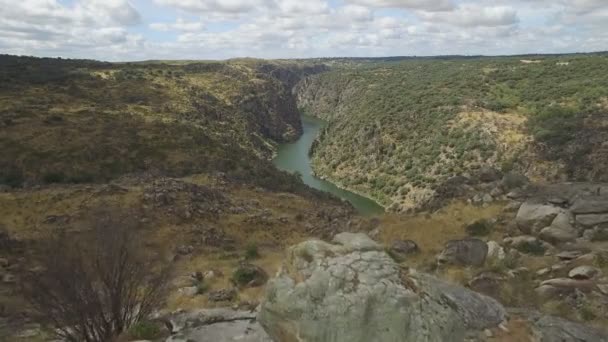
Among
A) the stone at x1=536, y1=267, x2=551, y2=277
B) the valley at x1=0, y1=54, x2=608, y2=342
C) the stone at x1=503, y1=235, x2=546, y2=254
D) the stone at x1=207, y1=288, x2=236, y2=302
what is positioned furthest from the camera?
the stone at x1=503, y1=235, x2=546, y2=254

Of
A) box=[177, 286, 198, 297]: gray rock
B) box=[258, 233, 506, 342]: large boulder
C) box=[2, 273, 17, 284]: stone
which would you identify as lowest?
box=[2, 273, 17, 284]: stone

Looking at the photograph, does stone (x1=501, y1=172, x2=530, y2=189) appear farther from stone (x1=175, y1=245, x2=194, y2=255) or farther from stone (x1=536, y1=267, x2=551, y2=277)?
stone (x1=175, y1=245, x2=194, y2=255)

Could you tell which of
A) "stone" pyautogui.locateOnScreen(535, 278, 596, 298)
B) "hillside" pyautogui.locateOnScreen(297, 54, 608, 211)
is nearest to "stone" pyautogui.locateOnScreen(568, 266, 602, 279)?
"stone" pyautogui.locateOnScreen(535, 278, 596, 298)

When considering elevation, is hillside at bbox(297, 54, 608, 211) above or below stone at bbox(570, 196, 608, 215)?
below

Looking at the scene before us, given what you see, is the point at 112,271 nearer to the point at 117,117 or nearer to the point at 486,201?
the point at 486,201

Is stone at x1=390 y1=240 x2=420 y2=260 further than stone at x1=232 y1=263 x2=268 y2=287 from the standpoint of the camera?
Yes

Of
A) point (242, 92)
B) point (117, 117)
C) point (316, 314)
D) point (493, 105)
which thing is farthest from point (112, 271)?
point (242, 92)

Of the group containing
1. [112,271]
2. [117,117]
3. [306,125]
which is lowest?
[306,125]
